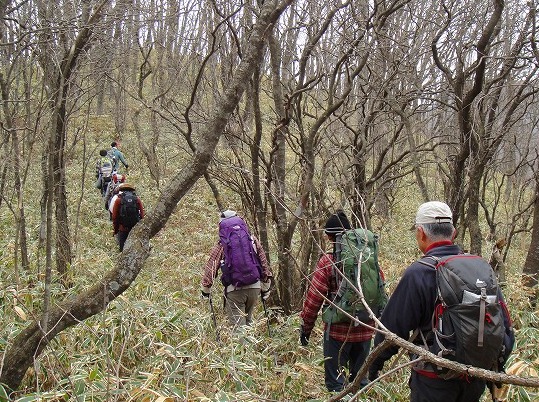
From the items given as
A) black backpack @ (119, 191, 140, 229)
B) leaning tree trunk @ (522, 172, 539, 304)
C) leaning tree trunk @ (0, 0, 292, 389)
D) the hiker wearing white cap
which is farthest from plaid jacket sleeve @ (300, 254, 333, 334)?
black backpack @ (119, 191, 140, 229)

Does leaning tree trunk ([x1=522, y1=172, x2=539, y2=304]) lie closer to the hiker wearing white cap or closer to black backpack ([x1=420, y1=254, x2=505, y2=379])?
the hiker wearing white cap

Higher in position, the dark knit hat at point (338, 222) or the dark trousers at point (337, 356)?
the dark knit hat at point (338, 222)

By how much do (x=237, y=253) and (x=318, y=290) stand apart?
1398mm

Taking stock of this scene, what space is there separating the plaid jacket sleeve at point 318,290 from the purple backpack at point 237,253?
1041mm

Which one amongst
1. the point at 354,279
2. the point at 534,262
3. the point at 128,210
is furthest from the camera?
the point at 128,210

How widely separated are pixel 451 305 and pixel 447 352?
24 cm

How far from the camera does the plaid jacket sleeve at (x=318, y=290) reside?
13.0ft

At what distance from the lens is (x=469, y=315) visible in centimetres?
230

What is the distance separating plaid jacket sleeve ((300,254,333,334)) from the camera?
13.0ft

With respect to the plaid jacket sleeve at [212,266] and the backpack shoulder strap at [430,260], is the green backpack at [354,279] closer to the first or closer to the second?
the backpack shoulder strap at [430,260]

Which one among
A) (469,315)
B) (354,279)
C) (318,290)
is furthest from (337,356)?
(469,315)

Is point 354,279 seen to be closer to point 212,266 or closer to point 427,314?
point 427,314

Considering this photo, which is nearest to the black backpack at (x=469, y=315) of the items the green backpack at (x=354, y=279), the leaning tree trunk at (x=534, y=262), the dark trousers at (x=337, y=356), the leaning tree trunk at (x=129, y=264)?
the green backpack at (x=354, y=279)

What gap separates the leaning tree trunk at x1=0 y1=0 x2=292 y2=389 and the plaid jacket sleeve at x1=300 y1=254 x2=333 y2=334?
1.49m
